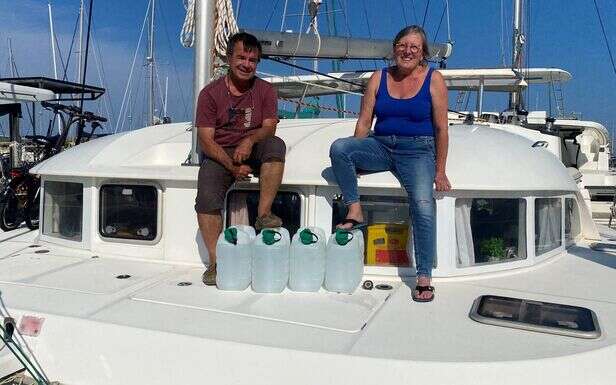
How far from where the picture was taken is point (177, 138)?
5.54 metres

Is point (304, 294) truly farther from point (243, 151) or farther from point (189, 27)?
point (189, 27)

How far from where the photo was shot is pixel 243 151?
13.3ft

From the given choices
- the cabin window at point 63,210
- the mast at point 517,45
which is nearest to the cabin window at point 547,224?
the cabin window at point 63,210

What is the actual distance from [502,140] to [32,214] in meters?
5.53

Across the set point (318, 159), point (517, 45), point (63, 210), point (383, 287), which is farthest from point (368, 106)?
point (517, 45)

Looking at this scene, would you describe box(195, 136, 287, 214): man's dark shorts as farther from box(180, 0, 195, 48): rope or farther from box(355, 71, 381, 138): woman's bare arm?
box(180, 0, 195, 48): rope

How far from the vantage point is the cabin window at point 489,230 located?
13.7 feet

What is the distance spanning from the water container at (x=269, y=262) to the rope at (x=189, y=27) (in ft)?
7.46

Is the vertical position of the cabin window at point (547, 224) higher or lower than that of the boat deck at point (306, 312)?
higher

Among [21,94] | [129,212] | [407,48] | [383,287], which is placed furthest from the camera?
[21,94]

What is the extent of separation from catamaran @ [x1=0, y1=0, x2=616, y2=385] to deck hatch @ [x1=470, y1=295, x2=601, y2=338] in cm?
1

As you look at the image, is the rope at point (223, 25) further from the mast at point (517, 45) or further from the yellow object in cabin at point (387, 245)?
the mast at point (517, 45)

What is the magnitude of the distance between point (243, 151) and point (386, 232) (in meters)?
1.28

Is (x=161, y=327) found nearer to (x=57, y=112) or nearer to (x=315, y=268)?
(x=315, y=268)
